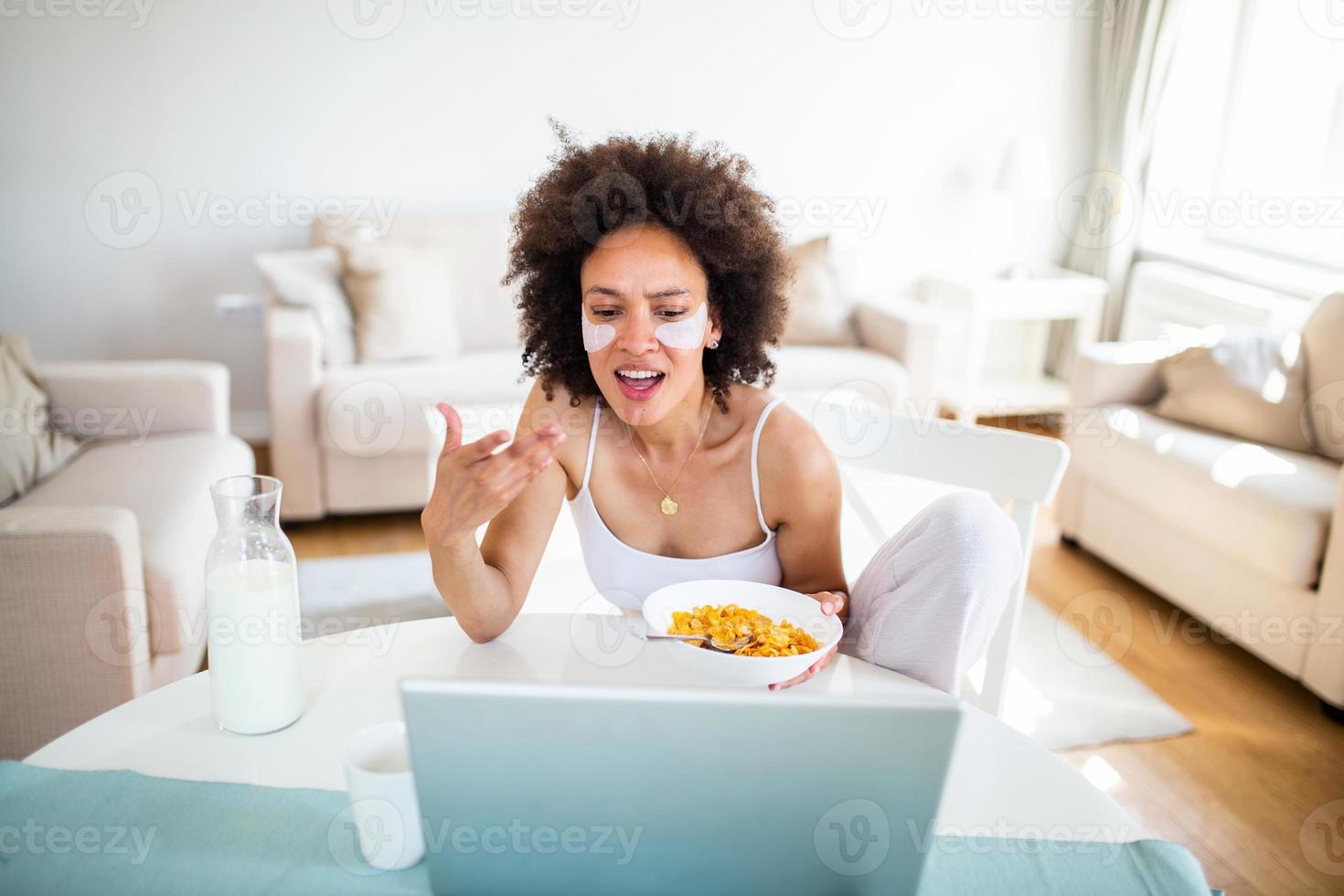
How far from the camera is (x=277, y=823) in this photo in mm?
892

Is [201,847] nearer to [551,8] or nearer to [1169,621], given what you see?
[1169,621]

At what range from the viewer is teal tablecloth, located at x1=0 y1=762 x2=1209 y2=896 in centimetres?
82

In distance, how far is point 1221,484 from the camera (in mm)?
2748

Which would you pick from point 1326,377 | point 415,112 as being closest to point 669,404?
point 1326,377

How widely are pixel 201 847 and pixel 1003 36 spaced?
4.63m

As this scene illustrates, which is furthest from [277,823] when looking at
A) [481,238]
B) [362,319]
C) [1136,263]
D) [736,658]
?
[1136,263]

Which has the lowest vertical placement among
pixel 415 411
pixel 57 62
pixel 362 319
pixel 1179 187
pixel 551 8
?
pixel 415 411

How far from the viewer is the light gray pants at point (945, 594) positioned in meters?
1.19
